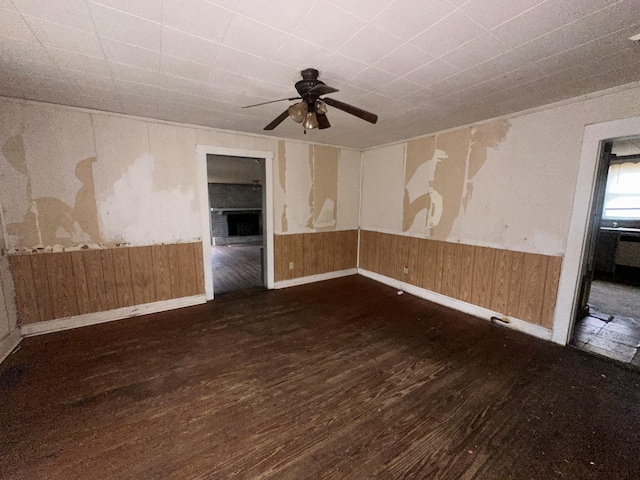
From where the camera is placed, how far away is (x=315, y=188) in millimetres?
4590

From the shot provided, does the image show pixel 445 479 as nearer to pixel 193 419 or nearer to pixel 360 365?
pixel 360 365

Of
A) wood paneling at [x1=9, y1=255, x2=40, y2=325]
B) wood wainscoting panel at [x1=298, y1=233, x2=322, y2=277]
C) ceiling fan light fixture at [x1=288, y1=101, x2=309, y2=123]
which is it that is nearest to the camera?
ceiling fan light fixture at [x1=288, y1=101, x2=309, y2=123]

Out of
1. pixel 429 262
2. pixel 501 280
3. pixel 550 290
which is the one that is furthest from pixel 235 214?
pixel 550 290

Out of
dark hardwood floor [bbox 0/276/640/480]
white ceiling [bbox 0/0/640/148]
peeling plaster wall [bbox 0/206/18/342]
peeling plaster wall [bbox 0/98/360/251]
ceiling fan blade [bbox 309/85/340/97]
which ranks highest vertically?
white ceiling [bbox 0/0/640/148]

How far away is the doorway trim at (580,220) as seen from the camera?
231 cm

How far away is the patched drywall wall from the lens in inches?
168

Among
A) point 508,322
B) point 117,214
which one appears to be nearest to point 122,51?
point 117,214

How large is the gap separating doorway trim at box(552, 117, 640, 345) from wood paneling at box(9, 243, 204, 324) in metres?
4.34

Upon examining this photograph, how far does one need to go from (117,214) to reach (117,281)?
2.71 ft

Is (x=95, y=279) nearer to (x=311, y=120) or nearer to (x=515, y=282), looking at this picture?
(x=311, y=120)

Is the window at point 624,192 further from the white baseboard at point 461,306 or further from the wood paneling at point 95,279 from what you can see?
the wood paneling at point 95,279

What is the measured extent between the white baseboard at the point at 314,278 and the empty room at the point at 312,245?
0.18 feet

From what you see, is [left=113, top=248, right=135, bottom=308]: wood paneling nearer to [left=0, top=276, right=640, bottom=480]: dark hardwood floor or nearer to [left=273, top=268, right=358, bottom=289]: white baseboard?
A: [left=0, top=276, right=640, bottom=480]: dark hardwood floor

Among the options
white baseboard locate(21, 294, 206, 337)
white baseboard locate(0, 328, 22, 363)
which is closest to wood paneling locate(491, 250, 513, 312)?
white baseboard locate(21, 294, 206, 337)
